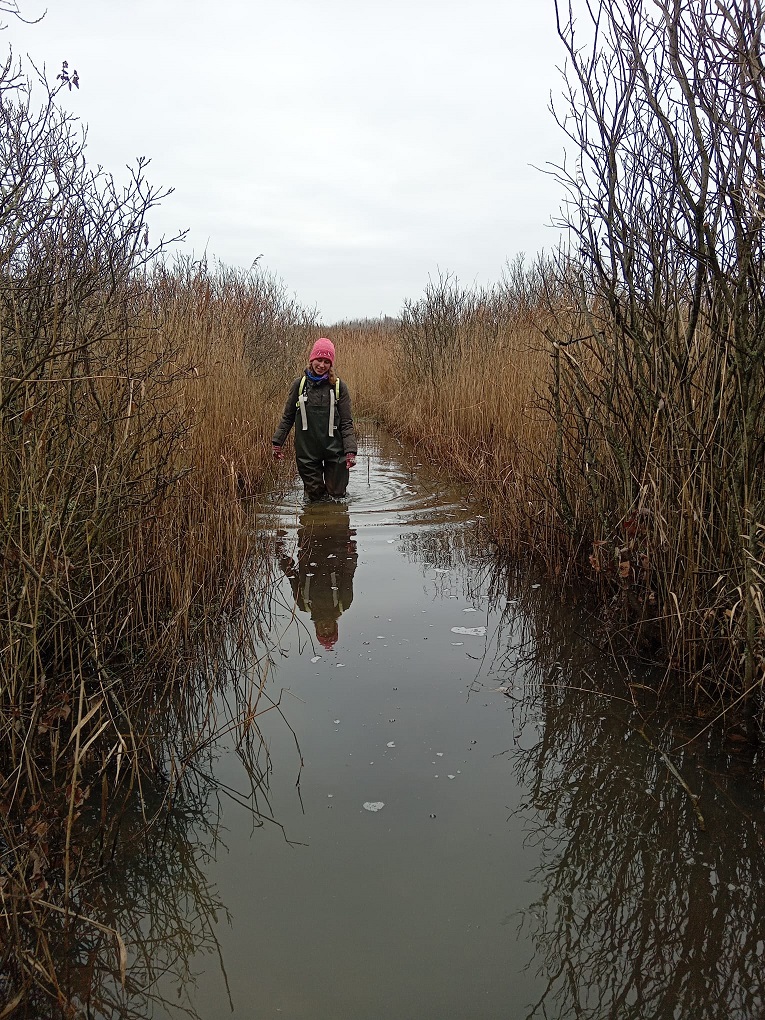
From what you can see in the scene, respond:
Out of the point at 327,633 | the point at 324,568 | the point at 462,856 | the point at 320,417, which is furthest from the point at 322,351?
the point at 462,856

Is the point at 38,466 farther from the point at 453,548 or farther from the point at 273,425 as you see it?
the point at 273,425

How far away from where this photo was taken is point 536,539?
488 cm

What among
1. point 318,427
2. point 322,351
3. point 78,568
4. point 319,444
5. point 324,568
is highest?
point 322,351

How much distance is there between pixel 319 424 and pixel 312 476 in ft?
1.88

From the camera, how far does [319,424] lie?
7184 mm

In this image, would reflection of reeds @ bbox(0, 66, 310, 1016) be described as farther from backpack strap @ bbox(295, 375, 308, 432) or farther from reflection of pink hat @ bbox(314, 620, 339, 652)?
backpack strap @ bbox(295, 375, 308, 432)

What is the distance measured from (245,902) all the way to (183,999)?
12.6 inches

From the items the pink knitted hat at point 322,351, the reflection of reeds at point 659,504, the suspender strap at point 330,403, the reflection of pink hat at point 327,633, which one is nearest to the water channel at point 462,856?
the reflection of pink hat at point 327,633

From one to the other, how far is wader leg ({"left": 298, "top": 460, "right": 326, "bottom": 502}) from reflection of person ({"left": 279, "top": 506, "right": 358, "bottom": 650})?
18.7 inches

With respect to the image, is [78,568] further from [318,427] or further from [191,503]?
[318,427]

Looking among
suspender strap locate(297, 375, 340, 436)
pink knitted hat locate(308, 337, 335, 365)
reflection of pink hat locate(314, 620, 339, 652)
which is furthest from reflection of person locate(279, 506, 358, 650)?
pink knitted hat locate(308, 337, 335, 365)

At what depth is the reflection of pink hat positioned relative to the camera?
12.8ft

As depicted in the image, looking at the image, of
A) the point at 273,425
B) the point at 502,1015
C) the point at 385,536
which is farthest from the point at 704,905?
the point at 273,425

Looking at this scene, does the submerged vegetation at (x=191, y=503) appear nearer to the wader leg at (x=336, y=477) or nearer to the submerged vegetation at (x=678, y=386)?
the submerged vegetation at (x=678, y=386)
